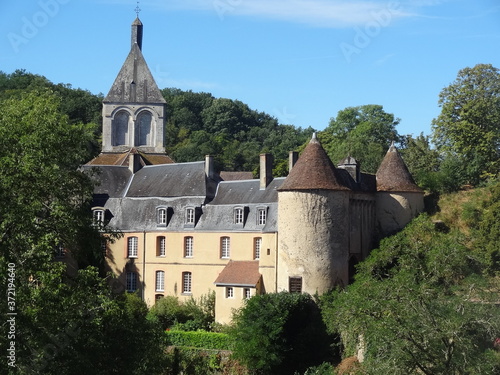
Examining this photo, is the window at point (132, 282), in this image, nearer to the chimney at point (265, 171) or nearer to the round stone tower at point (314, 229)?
the chimney at point (265, 171)

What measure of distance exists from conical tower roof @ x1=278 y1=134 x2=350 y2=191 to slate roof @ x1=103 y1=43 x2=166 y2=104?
21663 millimetres

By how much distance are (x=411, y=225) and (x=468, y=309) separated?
11.9 m

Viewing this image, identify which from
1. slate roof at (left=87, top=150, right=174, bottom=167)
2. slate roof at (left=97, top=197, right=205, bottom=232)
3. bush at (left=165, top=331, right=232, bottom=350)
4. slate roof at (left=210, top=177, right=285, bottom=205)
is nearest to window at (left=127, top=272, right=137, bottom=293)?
slate roof at (left=97, top=197, right=205, bottom=232)

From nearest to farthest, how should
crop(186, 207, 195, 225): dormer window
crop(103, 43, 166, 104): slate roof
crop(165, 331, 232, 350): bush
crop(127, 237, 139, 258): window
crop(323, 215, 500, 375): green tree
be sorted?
crop(323, 215, 500, 375): green tree
crop(165, 331, 232, 350): bush
crop(186, 207, 195, 225): dormer window
crop(127, 237, 139, 258): window
crop(103, 43, 166, 104): slate roof

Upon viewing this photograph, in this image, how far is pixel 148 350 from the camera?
84.7ft

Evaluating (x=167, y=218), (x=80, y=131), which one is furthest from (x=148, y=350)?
(x=167, y=218)

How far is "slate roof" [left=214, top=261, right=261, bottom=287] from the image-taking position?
40000 mm

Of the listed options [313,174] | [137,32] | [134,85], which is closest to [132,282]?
[313,174]

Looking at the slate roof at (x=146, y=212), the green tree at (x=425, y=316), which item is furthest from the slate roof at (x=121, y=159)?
the green tree at (x=425, y=316)

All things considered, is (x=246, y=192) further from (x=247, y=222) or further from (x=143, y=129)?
(x=143, y=129)

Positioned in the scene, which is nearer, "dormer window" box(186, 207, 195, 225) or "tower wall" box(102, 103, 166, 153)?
"dormer window" box(186, 207, 195, 225)

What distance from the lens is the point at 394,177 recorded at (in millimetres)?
42281

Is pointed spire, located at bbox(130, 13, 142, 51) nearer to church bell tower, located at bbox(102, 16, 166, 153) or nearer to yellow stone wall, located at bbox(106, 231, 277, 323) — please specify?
church bell tower, located at bbox(102, 16, 166, 153)

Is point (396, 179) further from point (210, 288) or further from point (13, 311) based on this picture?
point (13, 311)
